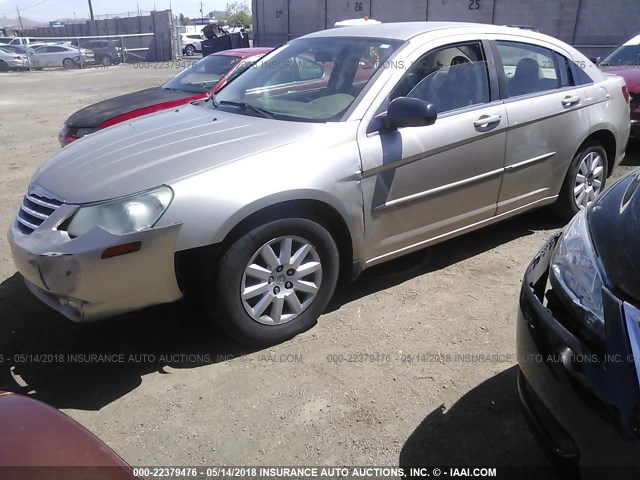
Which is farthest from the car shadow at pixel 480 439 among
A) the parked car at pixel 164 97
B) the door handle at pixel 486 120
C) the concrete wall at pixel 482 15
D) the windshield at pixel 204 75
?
the concrete wall at pixel 482 15

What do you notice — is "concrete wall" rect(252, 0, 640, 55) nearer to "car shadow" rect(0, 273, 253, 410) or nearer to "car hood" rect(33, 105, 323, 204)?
"car hood" rect(33, 105, 323, 204)

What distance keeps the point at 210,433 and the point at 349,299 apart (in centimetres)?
146

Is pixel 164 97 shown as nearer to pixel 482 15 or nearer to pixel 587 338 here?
pixel 587 338

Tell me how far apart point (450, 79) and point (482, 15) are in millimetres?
23810

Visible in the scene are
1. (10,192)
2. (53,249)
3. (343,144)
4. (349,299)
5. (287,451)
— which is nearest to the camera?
(287,451)

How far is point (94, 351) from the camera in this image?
10.6 feet

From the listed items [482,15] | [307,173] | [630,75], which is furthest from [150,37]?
[307,173]

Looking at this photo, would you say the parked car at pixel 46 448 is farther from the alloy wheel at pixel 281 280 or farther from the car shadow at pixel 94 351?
the alloy wheel at pixel 281 280

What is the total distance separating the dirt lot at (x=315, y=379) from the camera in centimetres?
252

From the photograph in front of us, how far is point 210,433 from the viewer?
2613mm

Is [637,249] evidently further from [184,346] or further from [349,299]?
[184,346]

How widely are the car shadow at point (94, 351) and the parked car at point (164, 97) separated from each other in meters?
3.19

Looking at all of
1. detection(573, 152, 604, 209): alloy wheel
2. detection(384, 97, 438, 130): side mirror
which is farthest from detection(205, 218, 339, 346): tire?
detection(573, 152, 604, 209): alloy wheel

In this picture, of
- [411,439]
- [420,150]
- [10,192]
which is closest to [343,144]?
[420,150]
